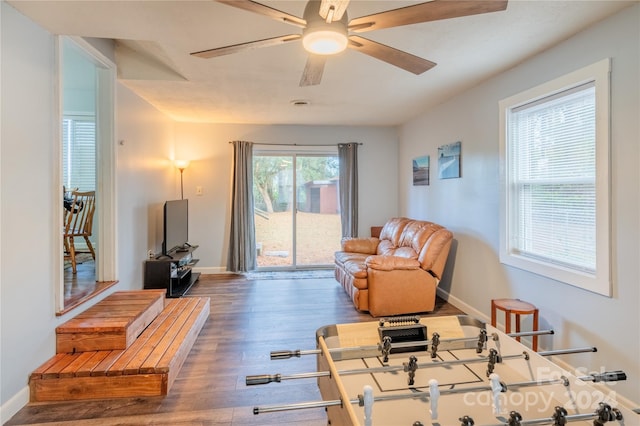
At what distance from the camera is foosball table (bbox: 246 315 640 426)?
1016 mm

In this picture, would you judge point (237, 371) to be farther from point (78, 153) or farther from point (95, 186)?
point (78, 153)

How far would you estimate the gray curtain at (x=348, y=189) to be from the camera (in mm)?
5898

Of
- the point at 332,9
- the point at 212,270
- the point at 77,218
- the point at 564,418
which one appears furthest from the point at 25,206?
the point at 212,270

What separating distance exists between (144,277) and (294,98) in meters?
2.87

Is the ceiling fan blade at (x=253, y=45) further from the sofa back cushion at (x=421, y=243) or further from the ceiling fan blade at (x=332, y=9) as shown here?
the sofa back cushion at (x=421, y=243)

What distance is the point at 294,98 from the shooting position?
4.14m

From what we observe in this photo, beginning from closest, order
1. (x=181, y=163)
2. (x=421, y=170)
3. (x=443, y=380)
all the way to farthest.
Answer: (x=443, y=380), (x=421, y=170), (x=181, y=163)

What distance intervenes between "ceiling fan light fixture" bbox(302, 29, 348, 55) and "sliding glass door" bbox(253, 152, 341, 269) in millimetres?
4236

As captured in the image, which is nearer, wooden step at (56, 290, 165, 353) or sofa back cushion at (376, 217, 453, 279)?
wooden step at (56, 290, 165, 353)

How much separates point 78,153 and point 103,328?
3581 millimetres

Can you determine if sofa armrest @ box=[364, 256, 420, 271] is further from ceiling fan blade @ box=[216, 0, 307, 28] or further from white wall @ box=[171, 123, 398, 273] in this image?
white wall @ box=[171, 123, 398, 273]

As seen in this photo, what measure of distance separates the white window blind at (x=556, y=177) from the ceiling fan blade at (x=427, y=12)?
139 cm

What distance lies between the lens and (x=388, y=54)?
194cm

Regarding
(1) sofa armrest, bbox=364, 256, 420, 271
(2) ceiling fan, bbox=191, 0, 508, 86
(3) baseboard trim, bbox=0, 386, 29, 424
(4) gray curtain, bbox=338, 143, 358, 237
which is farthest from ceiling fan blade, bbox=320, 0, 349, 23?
(4) gray curtain, bbox=338, 143, 358, 237
